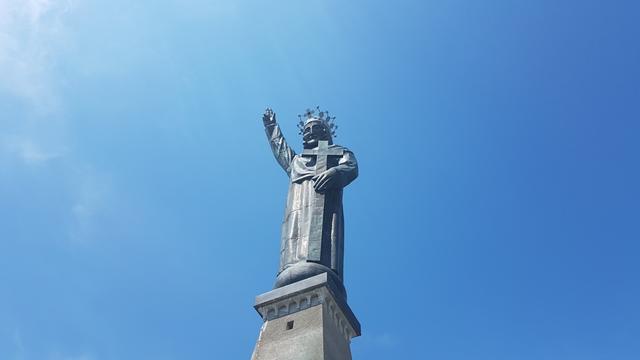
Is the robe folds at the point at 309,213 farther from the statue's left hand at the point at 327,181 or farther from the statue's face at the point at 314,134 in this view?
the statue's face at the point at 314,134

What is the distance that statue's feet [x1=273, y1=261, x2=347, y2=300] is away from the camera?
46.0 ft

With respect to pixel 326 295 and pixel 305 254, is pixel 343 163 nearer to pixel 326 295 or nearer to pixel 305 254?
pixel 305 254

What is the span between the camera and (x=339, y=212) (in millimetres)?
15977

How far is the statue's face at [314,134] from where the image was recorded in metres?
17.8

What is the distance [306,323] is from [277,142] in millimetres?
6969

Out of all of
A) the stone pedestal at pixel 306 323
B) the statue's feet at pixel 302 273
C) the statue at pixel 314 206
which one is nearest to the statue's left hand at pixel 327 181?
the statue at pixel 314 206

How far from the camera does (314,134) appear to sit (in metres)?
17.9

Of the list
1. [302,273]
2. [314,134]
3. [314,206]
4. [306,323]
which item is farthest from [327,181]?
[306,323]

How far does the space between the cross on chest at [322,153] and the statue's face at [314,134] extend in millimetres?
348

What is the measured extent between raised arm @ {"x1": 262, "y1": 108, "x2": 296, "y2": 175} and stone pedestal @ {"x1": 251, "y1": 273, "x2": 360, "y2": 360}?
4584mm

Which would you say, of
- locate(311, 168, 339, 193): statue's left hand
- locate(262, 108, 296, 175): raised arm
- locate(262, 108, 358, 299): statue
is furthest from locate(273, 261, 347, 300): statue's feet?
locate(262, 108, 296, 175): raised arm

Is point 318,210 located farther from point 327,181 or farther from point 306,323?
point 306,323

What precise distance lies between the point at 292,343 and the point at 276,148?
282 inches

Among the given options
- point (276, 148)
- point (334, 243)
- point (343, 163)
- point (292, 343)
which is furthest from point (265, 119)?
point (292, 343)
